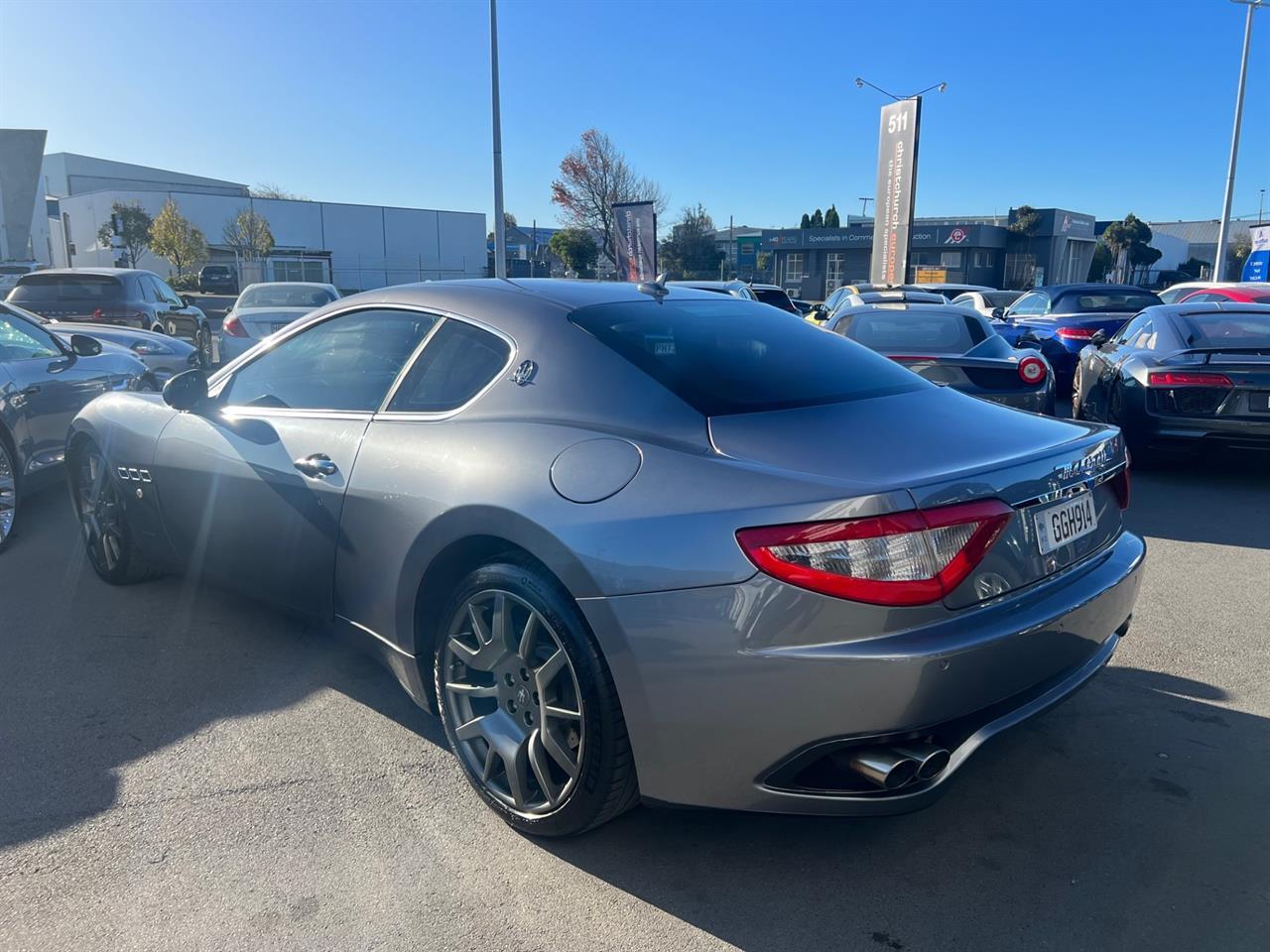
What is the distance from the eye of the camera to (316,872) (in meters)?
2.60

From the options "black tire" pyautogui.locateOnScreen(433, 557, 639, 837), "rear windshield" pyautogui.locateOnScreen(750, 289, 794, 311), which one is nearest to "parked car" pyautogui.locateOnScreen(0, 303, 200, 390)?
"black tire" pyautogui.locateOnScreen(433, 557, 639, 837)

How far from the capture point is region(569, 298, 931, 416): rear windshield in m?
2.78

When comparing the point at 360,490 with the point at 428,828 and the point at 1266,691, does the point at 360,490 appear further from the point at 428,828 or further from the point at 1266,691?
the point at 1266,691

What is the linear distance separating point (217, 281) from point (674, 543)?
50.5 meters

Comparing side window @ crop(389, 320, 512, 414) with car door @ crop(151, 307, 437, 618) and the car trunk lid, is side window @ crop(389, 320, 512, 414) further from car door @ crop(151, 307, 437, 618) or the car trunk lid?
the car trunk lid

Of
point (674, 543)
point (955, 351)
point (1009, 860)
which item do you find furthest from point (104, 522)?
point (955, 351)

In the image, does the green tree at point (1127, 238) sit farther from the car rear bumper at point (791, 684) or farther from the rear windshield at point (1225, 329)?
the car rear bumper at point (791, 684)

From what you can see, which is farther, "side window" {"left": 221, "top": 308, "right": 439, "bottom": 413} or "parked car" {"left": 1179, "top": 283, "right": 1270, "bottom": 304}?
"parked car" {"left": 1179, "top": 283, "right": 1270, "bottom": 304}

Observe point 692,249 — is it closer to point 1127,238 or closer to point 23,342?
point 1127,238

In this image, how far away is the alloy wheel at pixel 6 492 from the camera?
5535mm

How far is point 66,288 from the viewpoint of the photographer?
12.7 metres

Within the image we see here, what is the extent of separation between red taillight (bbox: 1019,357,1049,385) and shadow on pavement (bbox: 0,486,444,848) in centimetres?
497

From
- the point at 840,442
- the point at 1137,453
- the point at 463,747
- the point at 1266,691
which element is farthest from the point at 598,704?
the point at 1137,453

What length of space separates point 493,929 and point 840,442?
1509 mm
